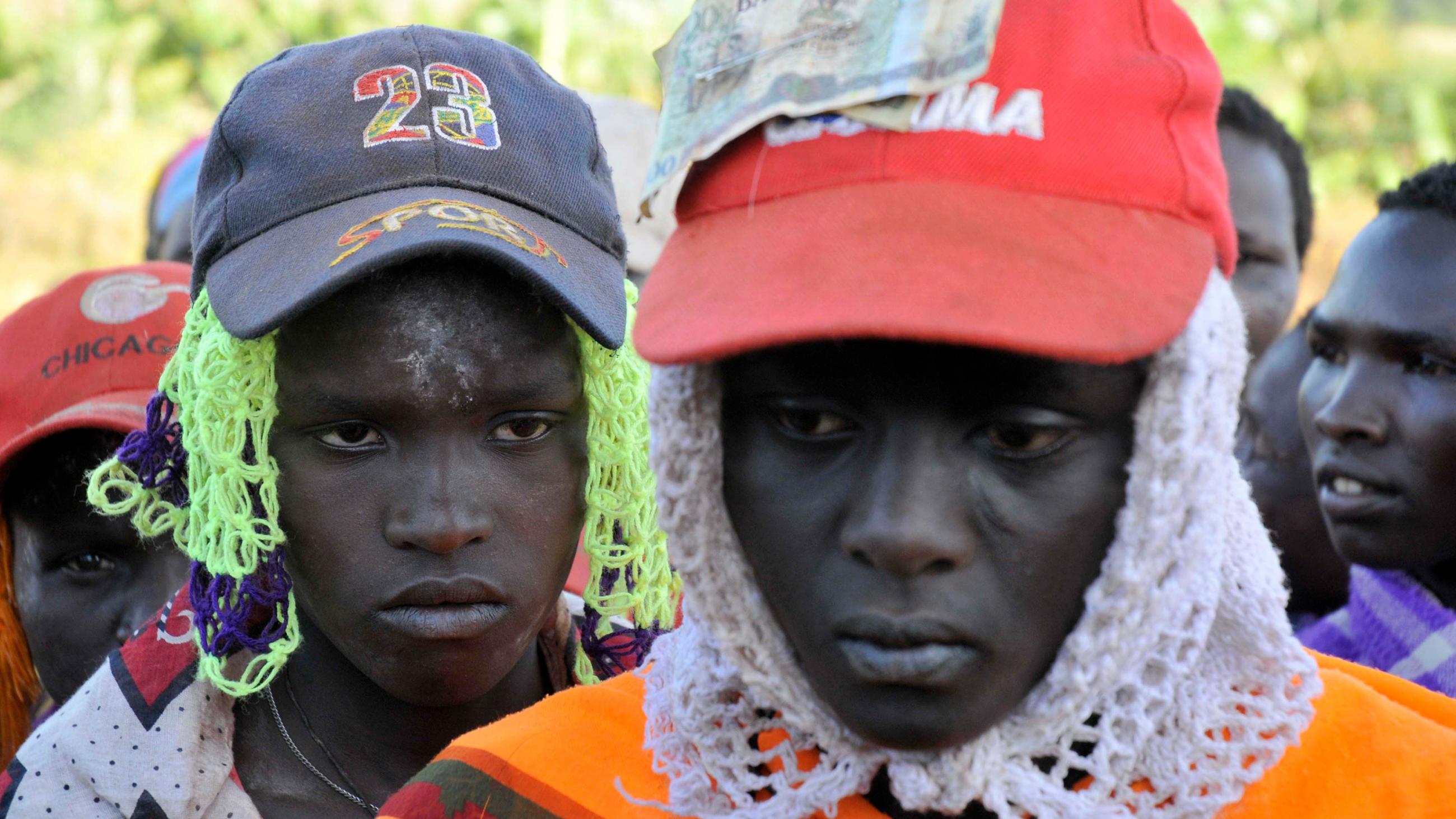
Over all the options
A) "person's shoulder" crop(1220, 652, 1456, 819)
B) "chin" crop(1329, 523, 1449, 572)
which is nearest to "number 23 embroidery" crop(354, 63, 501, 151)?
"person's shoulder" crop(1220, 652, 1456, 819)

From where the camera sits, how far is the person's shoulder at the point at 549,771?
1.72 m

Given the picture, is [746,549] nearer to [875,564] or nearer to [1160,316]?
[875,564]

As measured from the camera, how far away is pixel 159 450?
2510mm

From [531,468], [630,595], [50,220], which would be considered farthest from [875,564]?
[50,220]

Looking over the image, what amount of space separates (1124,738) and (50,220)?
14.5 meters

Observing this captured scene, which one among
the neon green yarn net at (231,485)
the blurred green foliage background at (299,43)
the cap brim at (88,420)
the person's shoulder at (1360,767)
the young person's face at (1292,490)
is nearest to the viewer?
the person's shoulder at (1360,767)

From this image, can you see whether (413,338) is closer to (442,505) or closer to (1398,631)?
(442,505)

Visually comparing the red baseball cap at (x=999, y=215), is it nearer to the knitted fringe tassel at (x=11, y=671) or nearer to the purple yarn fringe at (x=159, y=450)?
the purple yarn fringe at (x=159, y=450)

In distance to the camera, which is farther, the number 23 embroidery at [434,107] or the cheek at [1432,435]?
the cheek at [1432,435]

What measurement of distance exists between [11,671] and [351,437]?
132cm

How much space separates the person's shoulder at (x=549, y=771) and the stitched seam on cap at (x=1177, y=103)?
0.90m

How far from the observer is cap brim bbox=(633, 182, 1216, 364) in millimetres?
1336

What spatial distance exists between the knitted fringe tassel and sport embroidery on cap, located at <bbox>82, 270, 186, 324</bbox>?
461mm

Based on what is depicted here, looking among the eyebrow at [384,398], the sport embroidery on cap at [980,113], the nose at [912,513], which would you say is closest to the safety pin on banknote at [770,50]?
Answer: the sport embroidery on cap at [980,113]
